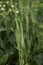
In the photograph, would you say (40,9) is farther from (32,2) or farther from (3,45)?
(3,45)

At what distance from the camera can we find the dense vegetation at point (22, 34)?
6.27 ft

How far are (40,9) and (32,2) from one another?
0.15 meters

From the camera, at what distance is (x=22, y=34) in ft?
6.19

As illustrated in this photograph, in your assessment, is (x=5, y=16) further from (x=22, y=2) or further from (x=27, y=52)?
(x=27, y=52)

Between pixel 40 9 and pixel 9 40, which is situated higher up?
pixel 40 9

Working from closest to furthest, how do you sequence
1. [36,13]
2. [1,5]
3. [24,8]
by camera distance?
[24,8]
[36,13]
[1,5]

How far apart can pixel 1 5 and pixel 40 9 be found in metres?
0.42

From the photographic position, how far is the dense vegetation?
1910 millimetres

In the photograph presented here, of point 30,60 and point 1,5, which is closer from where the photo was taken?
point 30,60

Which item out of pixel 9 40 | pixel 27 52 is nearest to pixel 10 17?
pixel 9 40

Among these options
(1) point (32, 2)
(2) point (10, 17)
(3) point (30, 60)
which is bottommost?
(3) point (30, 60)

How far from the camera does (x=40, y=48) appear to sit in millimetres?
1991

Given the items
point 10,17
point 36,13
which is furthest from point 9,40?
point 36,13

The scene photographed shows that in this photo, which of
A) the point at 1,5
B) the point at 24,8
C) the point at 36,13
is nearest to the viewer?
the point at 24,8
